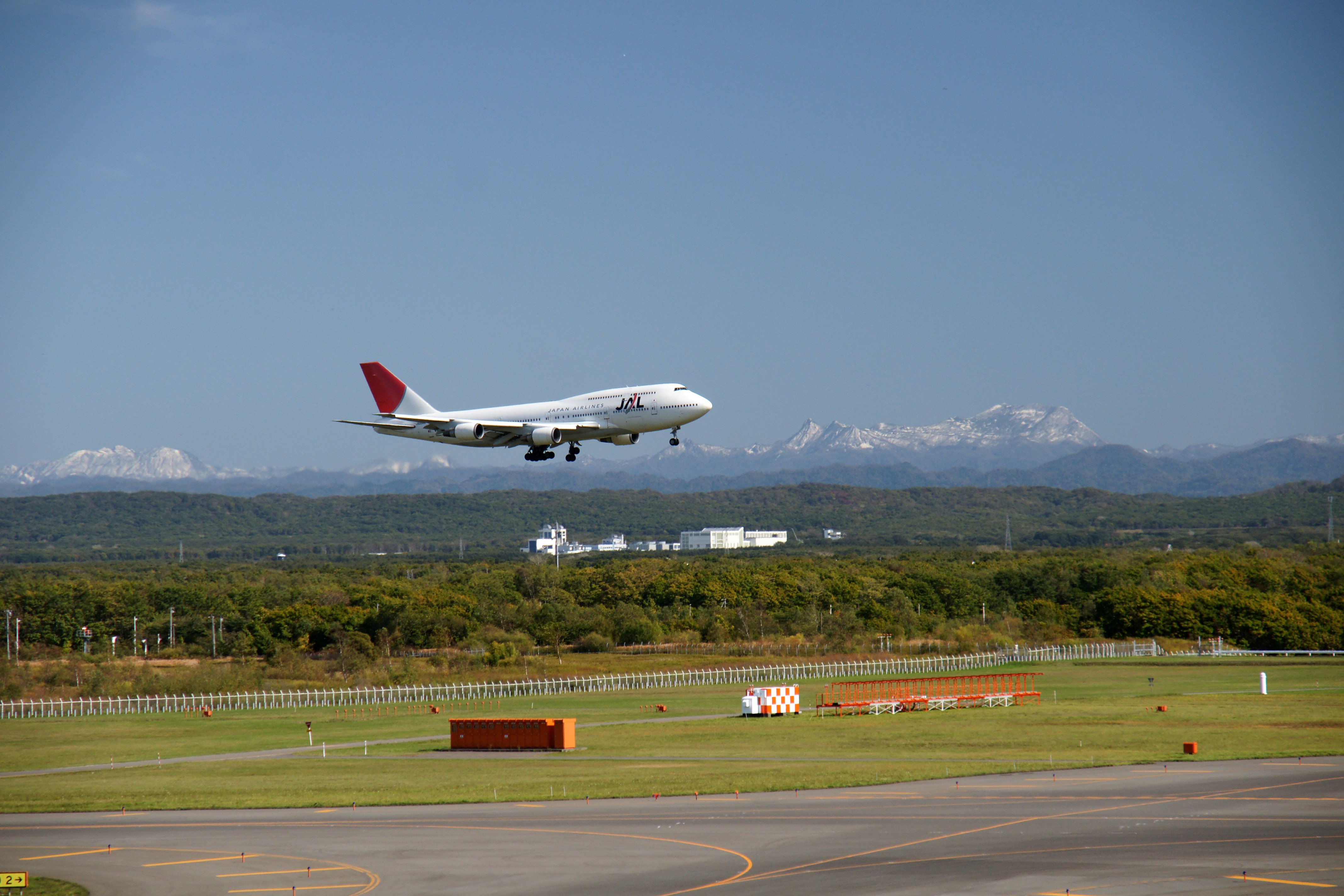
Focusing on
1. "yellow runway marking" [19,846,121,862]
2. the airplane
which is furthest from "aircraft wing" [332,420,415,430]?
"yellow runway marking" [19,846,121,862]

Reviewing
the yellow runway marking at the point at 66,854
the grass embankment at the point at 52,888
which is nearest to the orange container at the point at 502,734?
the yellow runway marking at the point at 66,854

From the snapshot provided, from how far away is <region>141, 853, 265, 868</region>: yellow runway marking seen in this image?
93.8 feet

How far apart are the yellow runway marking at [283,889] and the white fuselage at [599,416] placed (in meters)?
37.8

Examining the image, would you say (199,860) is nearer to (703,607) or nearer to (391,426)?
(391,426)

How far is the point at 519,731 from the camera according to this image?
2133 inches

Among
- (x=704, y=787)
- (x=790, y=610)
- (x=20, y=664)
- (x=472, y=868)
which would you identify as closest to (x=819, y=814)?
(x=704, y=787)

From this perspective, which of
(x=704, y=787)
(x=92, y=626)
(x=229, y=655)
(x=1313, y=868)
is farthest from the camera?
(x=92, y=626)

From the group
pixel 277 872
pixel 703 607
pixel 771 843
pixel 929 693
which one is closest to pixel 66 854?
pixel 277 872

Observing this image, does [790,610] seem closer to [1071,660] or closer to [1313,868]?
[1071,660]

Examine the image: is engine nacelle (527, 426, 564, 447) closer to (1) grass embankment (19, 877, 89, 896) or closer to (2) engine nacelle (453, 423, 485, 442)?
(2) engine nacelle (453, 423, 485, 442)

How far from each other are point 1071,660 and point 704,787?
233 feet

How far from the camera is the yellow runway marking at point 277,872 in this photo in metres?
26.9

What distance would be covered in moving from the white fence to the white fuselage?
2150cm

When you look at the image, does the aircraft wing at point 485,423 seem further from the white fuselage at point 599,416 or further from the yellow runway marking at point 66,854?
the yellow runway marking at point 66,854
